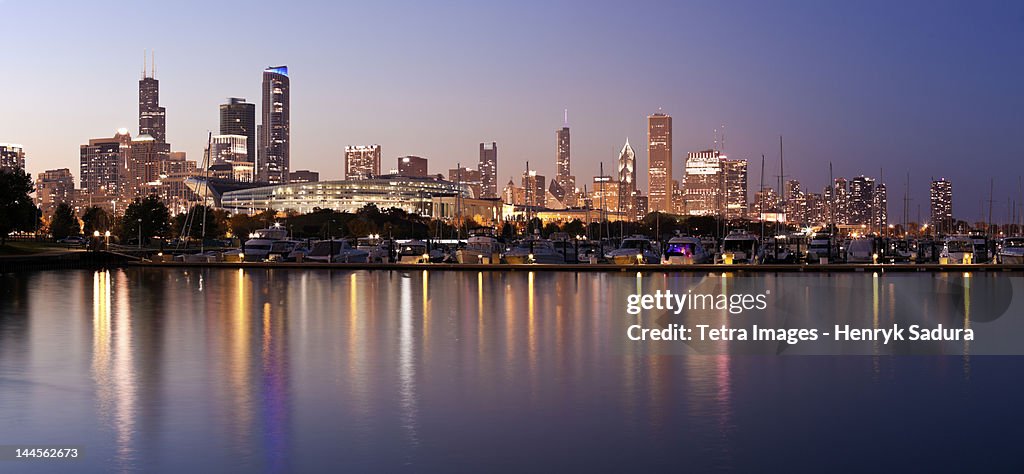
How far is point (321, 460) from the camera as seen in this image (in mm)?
11312

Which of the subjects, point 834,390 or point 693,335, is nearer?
point 834,390

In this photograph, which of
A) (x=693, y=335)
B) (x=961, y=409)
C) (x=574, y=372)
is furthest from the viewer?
(x=693, y=335)

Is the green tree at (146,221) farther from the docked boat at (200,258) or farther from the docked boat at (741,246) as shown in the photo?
the docked boat at (741,246)

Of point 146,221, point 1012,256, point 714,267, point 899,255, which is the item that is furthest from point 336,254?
point 146,221

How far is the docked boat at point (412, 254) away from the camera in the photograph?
6057 cm

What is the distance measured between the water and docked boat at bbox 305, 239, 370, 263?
116ft

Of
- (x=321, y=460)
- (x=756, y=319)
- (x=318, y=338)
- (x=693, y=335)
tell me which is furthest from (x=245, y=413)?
(x=756, y=319)

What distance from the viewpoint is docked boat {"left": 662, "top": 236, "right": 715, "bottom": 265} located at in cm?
5809

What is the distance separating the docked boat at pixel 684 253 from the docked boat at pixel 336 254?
60.1ft

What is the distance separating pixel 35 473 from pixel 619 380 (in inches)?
347

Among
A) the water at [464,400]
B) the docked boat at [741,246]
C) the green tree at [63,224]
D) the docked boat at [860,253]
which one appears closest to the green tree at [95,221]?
the green tree at [63,224]

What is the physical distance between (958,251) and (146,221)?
7575cm

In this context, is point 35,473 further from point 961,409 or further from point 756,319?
point 756,319

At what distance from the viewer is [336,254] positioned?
210 feet
